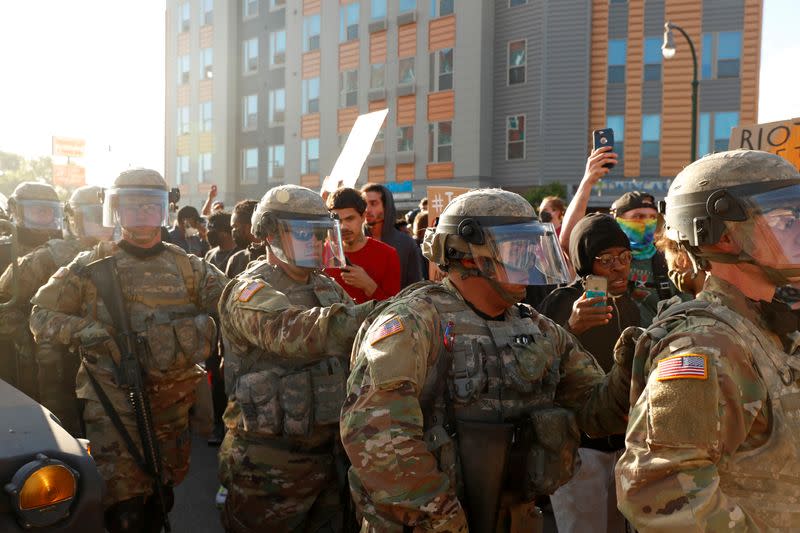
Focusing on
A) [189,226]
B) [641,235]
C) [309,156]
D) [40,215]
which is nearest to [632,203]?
[641,235]

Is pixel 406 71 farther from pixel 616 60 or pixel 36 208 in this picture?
pixel 36 208

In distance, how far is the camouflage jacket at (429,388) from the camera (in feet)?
6.97

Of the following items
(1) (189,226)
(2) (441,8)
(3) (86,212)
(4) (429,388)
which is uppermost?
(2) (441,8)

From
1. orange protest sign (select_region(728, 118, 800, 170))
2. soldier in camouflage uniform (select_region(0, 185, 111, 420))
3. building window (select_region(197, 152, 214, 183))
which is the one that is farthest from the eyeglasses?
building window (select_region(197, 152, 214, 183))

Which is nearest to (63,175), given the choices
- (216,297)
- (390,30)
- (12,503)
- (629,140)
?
(390,30)

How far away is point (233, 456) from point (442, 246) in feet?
5.55

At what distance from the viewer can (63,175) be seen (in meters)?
25.0

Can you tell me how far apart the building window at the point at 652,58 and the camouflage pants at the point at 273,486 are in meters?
21.1

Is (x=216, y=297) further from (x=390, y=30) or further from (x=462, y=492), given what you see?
(x=390, y=30)

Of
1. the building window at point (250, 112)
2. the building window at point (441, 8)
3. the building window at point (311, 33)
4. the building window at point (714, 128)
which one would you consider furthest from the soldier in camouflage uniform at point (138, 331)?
the building window at point (250, 112)

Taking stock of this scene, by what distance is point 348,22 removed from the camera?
2706cm

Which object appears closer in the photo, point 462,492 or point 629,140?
point 462,492

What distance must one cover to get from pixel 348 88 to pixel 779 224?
25988 millimetres

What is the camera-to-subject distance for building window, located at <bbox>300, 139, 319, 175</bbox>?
28.2 meters
